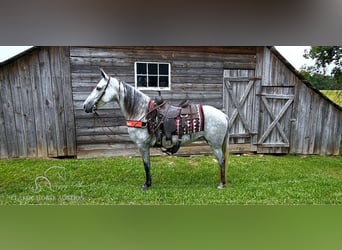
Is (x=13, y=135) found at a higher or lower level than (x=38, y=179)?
higher

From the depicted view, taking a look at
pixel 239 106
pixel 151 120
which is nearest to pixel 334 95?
pixel 239 106

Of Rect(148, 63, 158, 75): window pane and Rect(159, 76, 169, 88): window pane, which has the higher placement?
Rect(148, 63, 158, 75): window pane

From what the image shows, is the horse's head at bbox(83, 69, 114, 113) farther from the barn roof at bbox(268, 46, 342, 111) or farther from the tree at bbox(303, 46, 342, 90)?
the tree at bbox(303, 46, 342, 90)

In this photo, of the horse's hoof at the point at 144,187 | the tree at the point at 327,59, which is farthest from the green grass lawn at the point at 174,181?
the tree at the point at 327,59

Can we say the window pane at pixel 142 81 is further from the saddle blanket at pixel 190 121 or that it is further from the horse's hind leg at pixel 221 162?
the horse's hind leg at pixel 221 162

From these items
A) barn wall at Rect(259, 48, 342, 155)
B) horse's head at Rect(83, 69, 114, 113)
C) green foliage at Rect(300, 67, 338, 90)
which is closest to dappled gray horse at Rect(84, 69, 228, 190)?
horse's head at Rect(83, 69, 114, 113)

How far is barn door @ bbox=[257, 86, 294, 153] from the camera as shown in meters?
1.32

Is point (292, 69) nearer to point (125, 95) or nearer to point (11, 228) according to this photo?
point (125, 95)

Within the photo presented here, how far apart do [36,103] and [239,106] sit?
1.04 m

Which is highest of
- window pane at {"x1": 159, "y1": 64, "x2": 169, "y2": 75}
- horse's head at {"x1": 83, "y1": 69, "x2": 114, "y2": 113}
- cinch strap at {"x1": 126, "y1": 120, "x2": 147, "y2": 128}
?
window pane at {"x1": 159, "y1": 64, "x2": 169, "y2": 75}

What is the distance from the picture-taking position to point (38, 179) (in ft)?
4.28

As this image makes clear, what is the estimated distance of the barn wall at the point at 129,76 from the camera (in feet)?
4.21
